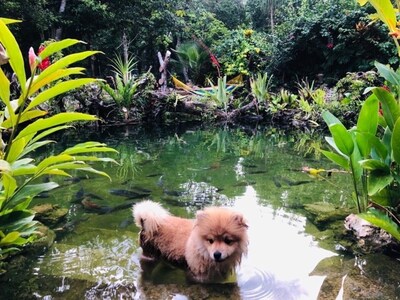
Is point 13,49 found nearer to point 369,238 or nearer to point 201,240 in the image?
point 201,240

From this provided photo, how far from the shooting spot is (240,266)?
9.91 feet

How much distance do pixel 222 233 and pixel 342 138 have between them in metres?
1.29

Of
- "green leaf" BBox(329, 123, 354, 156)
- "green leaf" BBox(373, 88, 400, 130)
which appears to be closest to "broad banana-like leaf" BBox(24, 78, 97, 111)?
"green leaf" BBox(329, 123, 354, 156)

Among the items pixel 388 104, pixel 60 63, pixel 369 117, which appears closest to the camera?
pixel 60 63

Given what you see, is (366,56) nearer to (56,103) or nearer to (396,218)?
(56,103)

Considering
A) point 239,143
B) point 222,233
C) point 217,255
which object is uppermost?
point 222,233

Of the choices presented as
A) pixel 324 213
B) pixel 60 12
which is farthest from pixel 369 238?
pixel 60 12

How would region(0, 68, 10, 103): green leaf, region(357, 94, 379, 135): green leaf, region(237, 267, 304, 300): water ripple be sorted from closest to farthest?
region(0, 68, 10, 103): green leaf < region(237, 267, 304, 300): water ripple < region(357, 94, 379, 135): green leaf

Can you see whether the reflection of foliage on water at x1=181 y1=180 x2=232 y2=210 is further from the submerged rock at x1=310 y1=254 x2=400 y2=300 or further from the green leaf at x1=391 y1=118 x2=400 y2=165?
the green leaf at x1=391 y1=118 x2=400 y2=165

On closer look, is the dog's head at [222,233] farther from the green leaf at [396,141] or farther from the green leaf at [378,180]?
the green leaf at [396,141]

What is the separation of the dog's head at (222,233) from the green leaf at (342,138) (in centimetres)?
107

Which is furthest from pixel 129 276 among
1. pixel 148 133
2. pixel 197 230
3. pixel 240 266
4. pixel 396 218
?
pixel 148 133

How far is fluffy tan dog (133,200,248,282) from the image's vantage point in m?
2.67

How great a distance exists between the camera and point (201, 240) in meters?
2.73
